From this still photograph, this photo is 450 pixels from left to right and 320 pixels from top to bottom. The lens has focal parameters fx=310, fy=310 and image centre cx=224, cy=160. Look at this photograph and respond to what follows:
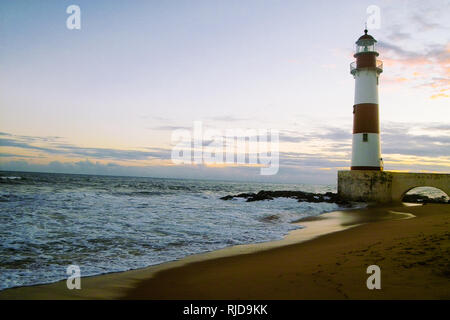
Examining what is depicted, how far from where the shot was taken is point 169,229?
10352mm

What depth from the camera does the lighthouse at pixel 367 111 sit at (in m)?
21.7

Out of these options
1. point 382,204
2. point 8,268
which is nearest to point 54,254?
point 8,268

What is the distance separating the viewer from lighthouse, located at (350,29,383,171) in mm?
21703

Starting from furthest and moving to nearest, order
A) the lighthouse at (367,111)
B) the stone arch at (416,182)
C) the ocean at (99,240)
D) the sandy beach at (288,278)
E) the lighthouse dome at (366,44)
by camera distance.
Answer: the lighthouse dome at (366,44), the lighthouse at (367,111), the stone arch at (416,182), the ocean at (99,240), the sandy beach at (288,278)

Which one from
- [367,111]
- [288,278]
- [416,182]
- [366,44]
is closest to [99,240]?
[288,278]

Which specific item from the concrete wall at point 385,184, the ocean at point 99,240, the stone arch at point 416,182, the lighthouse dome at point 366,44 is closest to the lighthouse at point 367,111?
the lighthouse dome at point 366,44

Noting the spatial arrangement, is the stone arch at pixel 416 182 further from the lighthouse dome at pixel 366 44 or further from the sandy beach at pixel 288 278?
the sandy beach at pixel 288 278

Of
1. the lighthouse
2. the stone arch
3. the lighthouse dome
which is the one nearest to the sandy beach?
the lighthouse

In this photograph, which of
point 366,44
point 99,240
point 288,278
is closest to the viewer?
point 288,278

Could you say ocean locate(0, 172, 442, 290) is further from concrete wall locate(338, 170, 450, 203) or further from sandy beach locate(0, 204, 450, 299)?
concrete wall locate(338, 170, 450, 203)

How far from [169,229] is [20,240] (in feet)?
13.7

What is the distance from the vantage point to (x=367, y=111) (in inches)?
854

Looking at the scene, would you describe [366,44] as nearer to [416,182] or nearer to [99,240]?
[416,182]
